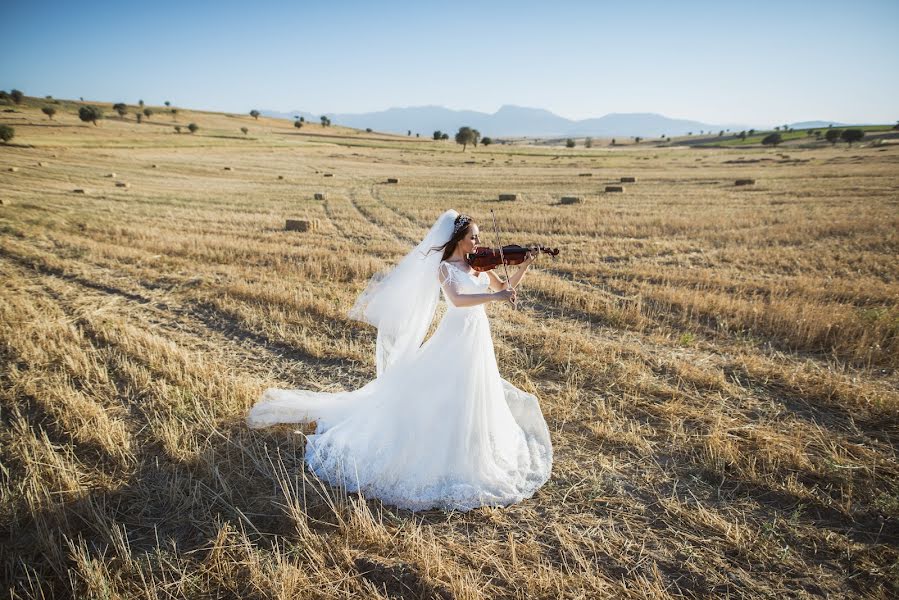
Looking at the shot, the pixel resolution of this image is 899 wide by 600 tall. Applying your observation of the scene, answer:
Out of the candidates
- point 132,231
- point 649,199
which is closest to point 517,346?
point 132,231

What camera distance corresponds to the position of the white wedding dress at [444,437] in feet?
14.2

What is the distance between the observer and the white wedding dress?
14.2 feet

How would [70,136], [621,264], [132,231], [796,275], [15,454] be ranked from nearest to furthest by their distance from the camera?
1. [15,454]
2. [796,275]
3. [621,264]
4. [132,231]
5. [70,136]

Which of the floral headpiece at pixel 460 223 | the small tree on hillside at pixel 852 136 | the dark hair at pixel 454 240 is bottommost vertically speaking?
the dark hair at pixel 454 240

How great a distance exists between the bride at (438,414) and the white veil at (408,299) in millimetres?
11

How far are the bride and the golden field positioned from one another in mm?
231

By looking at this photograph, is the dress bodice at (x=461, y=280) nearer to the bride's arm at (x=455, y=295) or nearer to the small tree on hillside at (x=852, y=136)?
the bride's arm at (x=455, y=295)

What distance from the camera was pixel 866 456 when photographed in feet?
15.5

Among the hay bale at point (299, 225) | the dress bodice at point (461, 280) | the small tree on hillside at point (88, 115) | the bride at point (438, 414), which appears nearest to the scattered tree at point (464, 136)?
the small tree on hillside at point (88, 115)

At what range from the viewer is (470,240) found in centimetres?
435

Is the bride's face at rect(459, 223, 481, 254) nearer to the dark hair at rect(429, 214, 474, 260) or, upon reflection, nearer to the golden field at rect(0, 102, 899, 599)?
the dark hair at rect(429, 214, 474, 260)

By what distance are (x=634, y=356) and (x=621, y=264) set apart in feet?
20.0

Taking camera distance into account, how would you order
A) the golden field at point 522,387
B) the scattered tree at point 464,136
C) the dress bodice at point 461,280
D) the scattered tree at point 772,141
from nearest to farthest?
the golden field at point 522,387, the dress bodice at point 461,280, the scattered tree at point 464,136, the scattered tree at point 772,141

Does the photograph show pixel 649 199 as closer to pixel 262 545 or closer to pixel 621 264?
pixel 621 264
